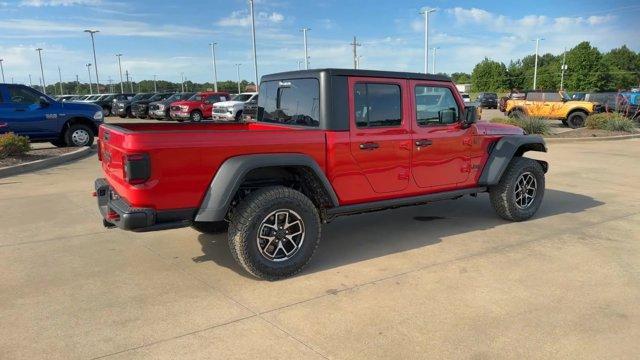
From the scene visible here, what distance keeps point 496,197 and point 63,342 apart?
15.3 ft

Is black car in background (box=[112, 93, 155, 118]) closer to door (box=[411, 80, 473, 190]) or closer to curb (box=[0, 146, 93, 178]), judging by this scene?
curb (box=[0, 146, 93, 178])

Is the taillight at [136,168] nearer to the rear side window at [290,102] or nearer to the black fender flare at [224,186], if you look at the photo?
the black fender flare at [224,186]

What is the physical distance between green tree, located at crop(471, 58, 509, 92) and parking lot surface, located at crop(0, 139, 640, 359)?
87.6 meters

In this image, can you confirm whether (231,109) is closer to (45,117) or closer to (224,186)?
(45,117)

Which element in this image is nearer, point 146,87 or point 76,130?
point 76,130

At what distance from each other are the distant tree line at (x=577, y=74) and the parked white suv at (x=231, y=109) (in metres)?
65.4

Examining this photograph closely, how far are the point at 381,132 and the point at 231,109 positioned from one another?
57.4ft

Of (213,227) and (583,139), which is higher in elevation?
(213,227)

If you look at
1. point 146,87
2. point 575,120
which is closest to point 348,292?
point 575,120

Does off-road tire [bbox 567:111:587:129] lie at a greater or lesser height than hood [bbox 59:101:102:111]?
lesser

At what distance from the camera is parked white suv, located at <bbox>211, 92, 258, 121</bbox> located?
21.2 metres

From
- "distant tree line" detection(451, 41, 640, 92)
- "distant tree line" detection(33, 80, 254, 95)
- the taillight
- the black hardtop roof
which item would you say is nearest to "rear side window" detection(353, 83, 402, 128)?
the black hardtop roof

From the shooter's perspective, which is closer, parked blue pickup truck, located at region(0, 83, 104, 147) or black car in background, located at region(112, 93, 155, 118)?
parked blue pickup truck, located at region(0, 83, 104, 147)

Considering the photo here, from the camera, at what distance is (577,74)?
237ft
